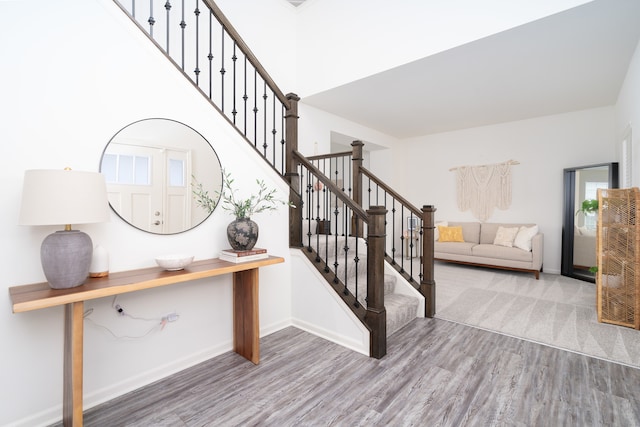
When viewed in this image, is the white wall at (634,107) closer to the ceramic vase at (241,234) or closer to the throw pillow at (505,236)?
the throw pillow at (505,236)

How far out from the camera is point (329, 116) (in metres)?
5.18

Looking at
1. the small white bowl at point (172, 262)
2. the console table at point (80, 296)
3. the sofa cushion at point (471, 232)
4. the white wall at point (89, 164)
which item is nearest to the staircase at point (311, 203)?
the white wall at point (89, 164)

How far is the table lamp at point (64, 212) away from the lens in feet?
4.46

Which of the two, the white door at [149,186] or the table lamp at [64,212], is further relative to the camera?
the white door at [149,186]

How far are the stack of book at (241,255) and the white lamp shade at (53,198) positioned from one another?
0.94 m

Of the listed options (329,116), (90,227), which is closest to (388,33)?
(329,116)

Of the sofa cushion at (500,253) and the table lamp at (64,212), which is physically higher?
the table lamp at (64,212)

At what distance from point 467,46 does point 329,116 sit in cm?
254

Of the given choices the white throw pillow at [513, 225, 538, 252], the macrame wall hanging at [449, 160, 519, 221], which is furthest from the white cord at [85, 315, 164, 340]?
the macrame wall hanging at [449, 160, 519, 221]

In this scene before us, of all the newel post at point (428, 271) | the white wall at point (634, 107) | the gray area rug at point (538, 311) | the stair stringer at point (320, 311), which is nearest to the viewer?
the stair stringer at point (320, 311)

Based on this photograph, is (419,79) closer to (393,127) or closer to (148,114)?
(393,127)

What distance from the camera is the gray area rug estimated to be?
2580mm

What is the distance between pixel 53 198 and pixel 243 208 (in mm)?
1150

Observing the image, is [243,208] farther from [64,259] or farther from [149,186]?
[64,259]
